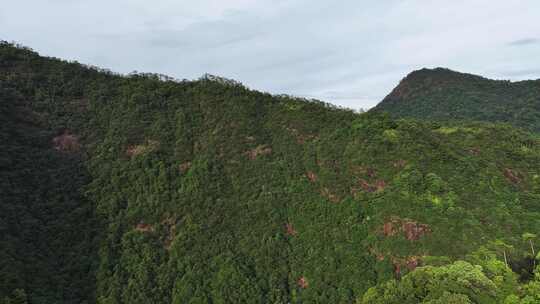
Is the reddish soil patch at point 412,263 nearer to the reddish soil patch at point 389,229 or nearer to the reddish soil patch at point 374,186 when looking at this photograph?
the reddish soil patch at point 389,229

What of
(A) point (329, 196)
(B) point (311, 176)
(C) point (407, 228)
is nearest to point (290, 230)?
(A) point (329, 196)

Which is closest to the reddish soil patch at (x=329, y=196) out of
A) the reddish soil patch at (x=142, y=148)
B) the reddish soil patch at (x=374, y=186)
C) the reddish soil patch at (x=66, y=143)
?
the reddish soil patch at (x=374, y=186)

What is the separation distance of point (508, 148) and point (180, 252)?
1601 inches

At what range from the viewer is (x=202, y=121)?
50406 millimetres

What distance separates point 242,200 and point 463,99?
8540 cm

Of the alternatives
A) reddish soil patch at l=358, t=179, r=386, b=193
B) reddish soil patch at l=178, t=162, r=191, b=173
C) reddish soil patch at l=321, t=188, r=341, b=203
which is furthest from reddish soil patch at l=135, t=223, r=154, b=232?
reddish soil patch at l=358, t=179, r=386, b=193

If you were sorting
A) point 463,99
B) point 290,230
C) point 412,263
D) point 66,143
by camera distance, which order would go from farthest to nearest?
1. point 463,99
2. point 66,143
3. point 290,230
4. point 412,263

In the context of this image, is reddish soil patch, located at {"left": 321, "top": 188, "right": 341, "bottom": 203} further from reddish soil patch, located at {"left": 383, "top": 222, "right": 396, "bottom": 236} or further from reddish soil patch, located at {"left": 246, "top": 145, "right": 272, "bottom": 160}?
reddish soil patch, located at {"left": 246, "top": 145, "right": 272, "bottom": 160}

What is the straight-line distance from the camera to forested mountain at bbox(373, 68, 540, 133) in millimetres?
98188

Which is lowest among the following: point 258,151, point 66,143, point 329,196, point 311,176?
point 329,196

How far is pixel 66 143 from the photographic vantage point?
155 feet

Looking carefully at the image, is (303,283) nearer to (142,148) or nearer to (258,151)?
(258,151)

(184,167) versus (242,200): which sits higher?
(184,167)

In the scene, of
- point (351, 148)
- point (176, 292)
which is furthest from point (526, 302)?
point (176, 292)
